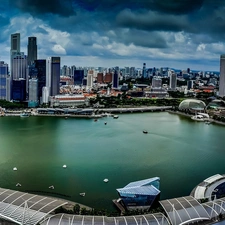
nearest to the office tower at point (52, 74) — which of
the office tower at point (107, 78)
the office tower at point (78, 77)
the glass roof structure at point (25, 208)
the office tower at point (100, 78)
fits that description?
the office tower at point (78, 77)

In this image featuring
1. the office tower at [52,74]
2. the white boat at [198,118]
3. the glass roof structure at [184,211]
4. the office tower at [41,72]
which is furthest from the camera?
the office tower at [52,74]

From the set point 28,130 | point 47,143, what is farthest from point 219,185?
point 28,130

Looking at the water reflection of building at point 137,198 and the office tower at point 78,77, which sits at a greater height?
the office tower at point 78,77

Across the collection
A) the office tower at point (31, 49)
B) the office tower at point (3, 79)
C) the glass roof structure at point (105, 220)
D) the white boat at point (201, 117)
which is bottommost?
the glass roof structure at point (105, 220)

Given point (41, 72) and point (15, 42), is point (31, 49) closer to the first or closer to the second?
point (15, 42)

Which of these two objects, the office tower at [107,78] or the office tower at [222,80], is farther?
the office tower at [107,78]

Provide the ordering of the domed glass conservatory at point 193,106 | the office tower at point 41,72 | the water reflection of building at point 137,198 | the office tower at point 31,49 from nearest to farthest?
1. the water reflection of building at point 137,198
2. the domed glass conservatory at point 193,106
3. the office tower at point 41,72
4. the office tower at point 31,49

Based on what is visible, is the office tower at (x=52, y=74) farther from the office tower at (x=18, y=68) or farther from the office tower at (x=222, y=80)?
the office tower at (x=222, y=80)
